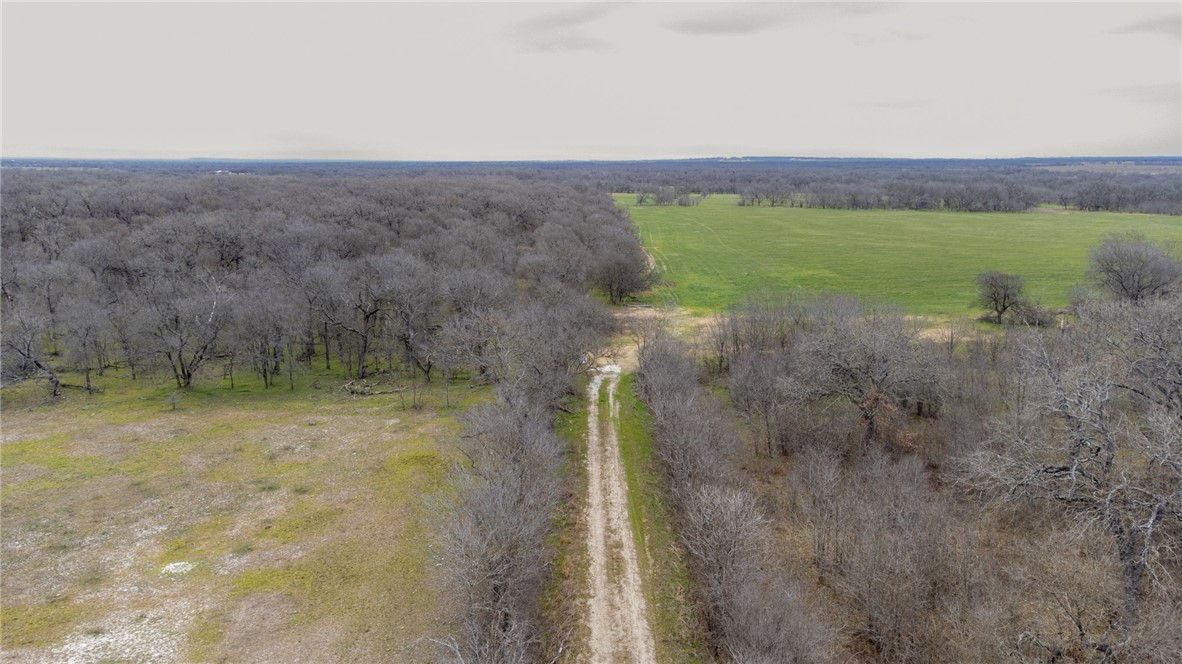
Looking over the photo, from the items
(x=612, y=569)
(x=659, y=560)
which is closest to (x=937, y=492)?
(x=659, y=560)

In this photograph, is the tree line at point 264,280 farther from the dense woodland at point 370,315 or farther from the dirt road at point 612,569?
the dirt road at point 612,569

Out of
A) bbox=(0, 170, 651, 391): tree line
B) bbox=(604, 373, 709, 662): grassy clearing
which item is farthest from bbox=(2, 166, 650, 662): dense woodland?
bbox=(604, 373, 709, 662): grassy clearing

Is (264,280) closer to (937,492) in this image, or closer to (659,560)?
(659,560)

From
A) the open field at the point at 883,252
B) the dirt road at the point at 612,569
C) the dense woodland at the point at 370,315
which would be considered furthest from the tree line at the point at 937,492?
the open field at the point at 883,252

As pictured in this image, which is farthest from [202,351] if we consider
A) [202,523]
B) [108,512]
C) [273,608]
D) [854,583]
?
[854,583]

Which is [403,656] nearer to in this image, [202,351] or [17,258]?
[202,351]

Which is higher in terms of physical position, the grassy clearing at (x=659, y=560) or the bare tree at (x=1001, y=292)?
the bare tree at (x=1001, y=292)

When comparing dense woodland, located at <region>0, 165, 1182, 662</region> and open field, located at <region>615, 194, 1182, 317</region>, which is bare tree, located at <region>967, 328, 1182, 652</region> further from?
open field, located at <region>615, 194, 1182, 317</region>

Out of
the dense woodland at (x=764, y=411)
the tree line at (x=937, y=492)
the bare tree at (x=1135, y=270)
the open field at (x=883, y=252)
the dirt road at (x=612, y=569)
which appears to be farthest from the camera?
the open field at (x=883, y=252)
